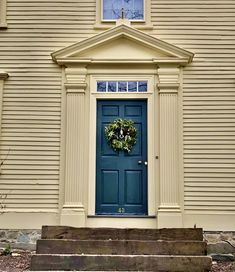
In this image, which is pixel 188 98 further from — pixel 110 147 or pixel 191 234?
pixel 191 234

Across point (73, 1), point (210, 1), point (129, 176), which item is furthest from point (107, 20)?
point (129, 176)

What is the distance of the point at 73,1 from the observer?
293 inches

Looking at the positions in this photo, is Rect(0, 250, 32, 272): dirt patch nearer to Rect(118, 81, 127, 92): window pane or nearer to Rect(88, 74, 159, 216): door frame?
Rect(88, 74, 159, 216): door frame

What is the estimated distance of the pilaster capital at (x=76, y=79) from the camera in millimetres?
7113

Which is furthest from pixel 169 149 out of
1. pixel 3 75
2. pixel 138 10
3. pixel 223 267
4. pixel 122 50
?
pixel 3 75

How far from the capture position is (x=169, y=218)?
22.2 ft

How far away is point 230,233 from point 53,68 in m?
4.00

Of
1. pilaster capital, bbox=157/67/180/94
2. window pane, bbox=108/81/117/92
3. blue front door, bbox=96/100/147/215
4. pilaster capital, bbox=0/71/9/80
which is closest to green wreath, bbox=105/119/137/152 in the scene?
blue front door, bbox=96/100/147/215

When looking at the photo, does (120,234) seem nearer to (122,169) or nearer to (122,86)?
(122,169)

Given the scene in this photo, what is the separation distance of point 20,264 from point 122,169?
2171mm

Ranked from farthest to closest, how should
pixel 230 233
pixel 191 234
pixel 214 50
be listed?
pixel 214 50 < pixel 230 233 < pixel 191 234

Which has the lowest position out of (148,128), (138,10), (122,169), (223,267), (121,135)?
(223,267)

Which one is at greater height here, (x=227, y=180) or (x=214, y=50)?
(x=214, y=50)

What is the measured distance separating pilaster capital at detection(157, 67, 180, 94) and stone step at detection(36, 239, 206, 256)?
Answer: 8.49 feet
